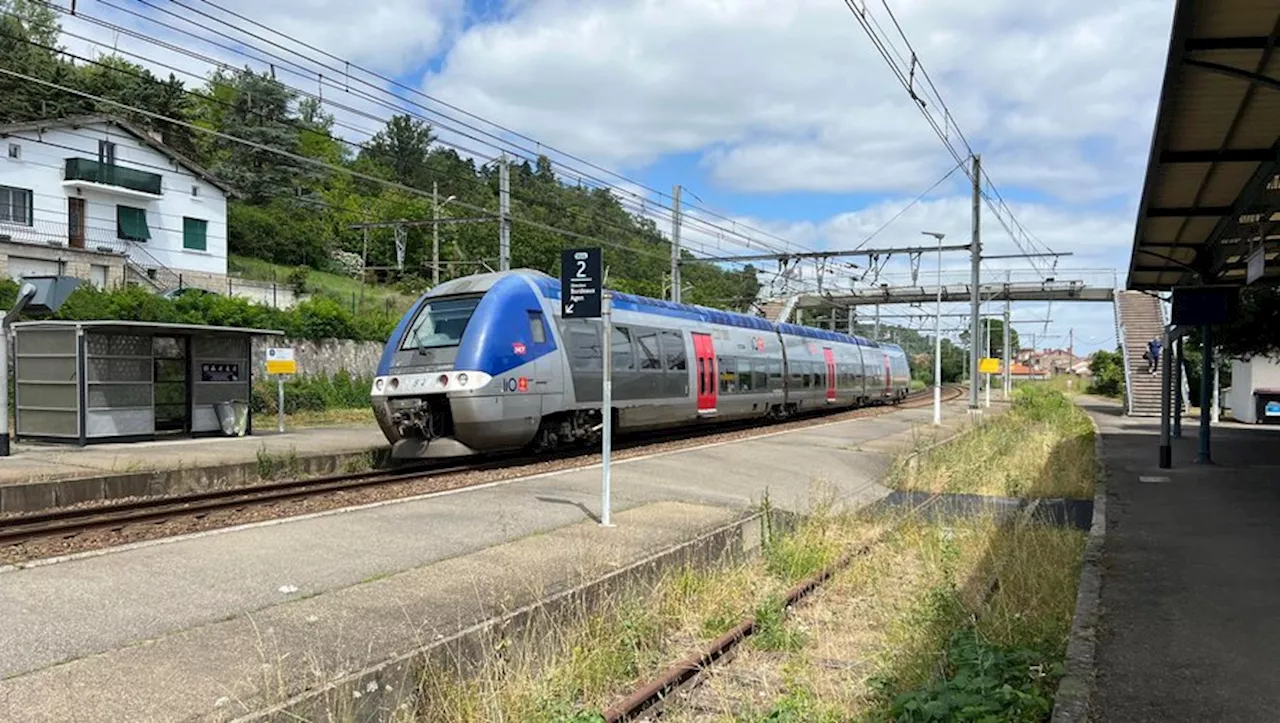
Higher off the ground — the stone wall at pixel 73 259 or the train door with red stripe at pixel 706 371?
the stone wall at pixel 73 259

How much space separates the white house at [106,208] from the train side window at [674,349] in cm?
2652

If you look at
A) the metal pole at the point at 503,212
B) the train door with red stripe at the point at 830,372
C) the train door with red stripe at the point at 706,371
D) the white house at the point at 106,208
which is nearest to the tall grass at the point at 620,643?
the train door with red stripe at the point at 706,371

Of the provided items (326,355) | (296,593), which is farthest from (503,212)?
(296,593)

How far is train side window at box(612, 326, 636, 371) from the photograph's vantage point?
16172 millimetres

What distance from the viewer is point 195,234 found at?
45625 millimetres

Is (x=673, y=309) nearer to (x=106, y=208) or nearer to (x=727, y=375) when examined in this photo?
(x=727, y=375)

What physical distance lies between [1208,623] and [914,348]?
3787 inches

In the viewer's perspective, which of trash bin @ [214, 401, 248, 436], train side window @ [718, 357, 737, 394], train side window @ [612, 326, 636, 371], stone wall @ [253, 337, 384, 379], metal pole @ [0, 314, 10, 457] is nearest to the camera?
metal pole @ [0, 314, 10, 457]

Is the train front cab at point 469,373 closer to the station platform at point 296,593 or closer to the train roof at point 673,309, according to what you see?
the train roof at point 673,309

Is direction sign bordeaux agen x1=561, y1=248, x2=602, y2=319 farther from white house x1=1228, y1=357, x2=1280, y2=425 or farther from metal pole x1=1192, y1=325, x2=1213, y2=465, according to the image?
white house x1=1228, y1=357, x2=1280, y2=425

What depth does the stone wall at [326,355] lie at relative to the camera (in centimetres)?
2888

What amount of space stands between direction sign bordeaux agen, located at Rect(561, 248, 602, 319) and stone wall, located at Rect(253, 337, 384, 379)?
21085mm

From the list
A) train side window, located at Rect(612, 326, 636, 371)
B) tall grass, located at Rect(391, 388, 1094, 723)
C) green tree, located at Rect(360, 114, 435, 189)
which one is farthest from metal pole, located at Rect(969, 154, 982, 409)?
green tree, located at Rect(360, 114, 435, 189)

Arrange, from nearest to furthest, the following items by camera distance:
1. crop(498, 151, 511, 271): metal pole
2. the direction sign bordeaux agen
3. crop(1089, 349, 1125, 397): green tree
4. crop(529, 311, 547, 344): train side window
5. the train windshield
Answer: the direction sign bordeaux agen < the train windshield < crop(529, 311, 547, 344): train side window < crop(498, 151, 511, 271): metal pole < crop(1089, 349, 1125, 397): green tree
